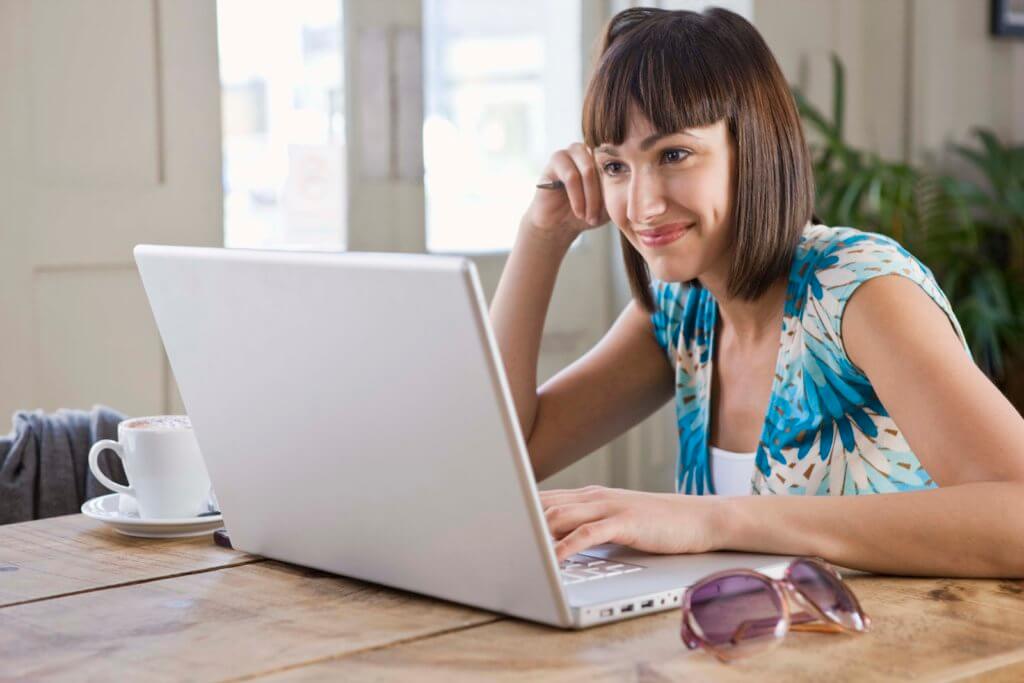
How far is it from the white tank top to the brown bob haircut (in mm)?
190

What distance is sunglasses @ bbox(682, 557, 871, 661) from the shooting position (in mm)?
864

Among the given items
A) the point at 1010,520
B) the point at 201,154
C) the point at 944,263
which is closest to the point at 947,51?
the point at 944,263

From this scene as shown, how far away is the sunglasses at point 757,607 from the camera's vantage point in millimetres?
864

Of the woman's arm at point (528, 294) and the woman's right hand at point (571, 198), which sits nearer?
the woman's right hand at point (571, 198)

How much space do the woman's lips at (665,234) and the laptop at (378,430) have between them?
0.46m

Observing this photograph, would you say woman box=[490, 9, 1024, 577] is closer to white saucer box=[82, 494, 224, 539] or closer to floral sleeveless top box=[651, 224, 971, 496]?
floral sleeveless top box=[651, 224, 971, 496]

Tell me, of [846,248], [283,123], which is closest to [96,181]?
[283,123]

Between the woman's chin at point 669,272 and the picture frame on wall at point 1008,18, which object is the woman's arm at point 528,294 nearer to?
the woman's chin at point 669,272

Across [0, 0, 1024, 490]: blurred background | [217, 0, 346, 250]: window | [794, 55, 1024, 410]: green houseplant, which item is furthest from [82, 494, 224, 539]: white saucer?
[794, 55, 1024, 410]: green houseplant

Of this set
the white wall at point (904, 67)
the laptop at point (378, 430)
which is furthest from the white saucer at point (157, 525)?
the white wall at point (904, 67)

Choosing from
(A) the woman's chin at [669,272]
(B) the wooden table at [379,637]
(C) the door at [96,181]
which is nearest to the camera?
(B) the wooden table at [379,637]

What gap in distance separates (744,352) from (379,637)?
0.81 m

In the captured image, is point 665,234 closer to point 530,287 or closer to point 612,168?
point 612,168

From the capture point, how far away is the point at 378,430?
938 millimetres
